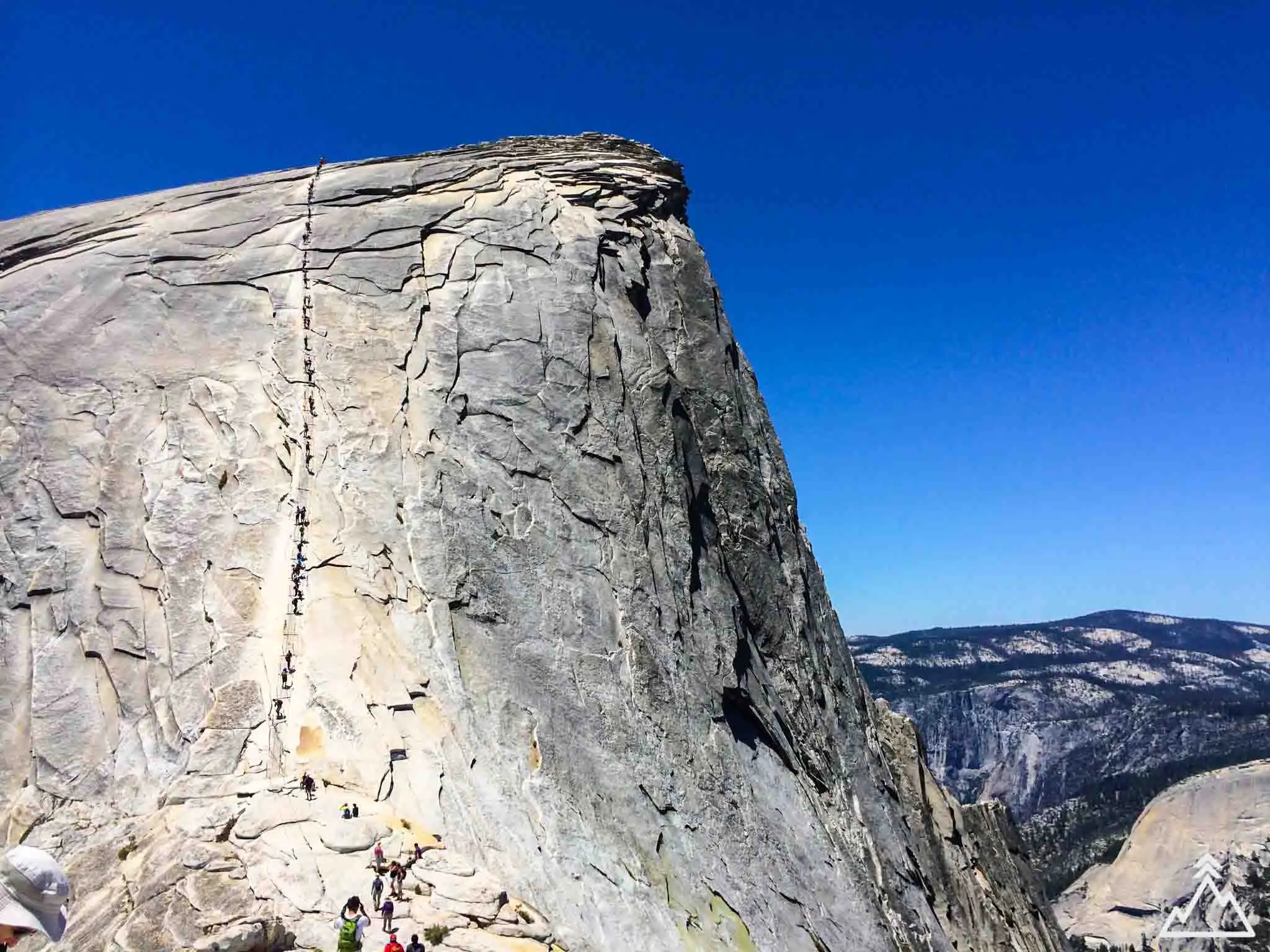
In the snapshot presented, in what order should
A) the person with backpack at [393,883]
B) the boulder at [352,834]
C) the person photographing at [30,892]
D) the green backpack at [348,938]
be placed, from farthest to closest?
the boulder at [352,834] < the person with backpack at [393,883] < the green backpack at [348,938] < the person photographing at [30,892]

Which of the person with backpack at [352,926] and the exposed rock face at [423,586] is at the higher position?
the exposed rock face at [423,586]

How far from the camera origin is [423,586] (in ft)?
70.9

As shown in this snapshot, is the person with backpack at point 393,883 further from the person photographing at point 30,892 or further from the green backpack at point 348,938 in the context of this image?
the person photographing at point 30,892

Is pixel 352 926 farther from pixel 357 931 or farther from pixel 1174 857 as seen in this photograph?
pixel 1174 857

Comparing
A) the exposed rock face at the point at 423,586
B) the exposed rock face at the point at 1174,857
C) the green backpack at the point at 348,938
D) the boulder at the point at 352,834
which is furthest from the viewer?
the exposed rock face at the point at 1174,857

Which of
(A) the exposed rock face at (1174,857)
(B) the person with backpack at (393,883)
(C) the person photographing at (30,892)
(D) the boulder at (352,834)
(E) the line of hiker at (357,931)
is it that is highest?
(C) the person photographing at (30,892)

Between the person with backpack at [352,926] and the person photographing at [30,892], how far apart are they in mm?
8817

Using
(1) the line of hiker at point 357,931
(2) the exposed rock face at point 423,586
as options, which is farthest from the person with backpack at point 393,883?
(1) the line of hiker at point 357,931

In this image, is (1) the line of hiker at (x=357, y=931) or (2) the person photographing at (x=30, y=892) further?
(1) the line of hiker at (x=357, y=931)

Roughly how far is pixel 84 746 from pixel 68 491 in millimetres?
7307

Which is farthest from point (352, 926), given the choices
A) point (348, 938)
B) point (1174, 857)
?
point (1174, 857)

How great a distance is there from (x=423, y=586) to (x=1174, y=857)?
6839 inches

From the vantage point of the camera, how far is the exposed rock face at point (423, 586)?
691 inches

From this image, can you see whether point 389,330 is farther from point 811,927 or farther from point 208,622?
point 811,927
